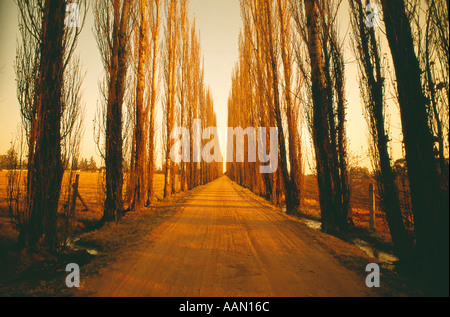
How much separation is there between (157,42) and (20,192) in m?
10.2

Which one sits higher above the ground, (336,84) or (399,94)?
(336,84)

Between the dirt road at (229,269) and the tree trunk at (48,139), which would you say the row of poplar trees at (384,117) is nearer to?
the dirt road at (229,269)

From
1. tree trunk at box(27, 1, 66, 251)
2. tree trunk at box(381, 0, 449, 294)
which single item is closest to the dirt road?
tree trunk at box(381, 0, 449, 294)

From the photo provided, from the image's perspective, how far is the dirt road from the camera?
2416mm

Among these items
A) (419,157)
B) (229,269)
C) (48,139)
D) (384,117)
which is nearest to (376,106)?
(384,117)

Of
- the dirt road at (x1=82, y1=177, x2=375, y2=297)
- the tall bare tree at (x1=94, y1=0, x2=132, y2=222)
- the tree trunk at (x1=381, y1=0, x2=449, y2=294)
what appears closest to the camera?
the dirt road at (x1=82, y1=177, x2=375, y2=297)

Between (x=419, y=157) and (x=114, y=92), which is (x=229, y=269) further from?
(x=114, y=92)

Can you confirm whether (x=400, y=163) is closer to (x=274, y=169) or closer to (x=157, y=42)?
(x=274, y=169)

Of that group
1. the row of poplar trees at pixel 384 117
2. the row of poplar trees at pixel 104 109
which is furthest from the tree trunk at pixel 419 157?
the row of poplar trees at pixel 104 109

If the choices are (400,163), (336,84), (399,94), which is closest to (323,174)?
(400,163)

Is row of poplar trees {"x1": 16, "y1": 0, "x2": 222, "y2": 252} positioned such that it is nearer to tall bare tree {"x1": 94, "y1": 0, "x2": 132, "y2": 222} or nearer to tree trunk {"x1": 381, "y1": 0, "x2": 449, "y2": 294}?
tall bare tree {"x1": 94, "y1": 0, "x2": 132, "y2": 222}

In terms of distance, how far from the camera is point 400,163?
383 cm

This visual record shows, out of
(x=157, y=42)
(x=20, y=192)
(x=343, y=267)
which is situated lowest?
(x=343, y=267)

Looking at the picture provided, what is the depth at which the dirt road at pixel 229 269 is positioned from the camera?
2416 mm
